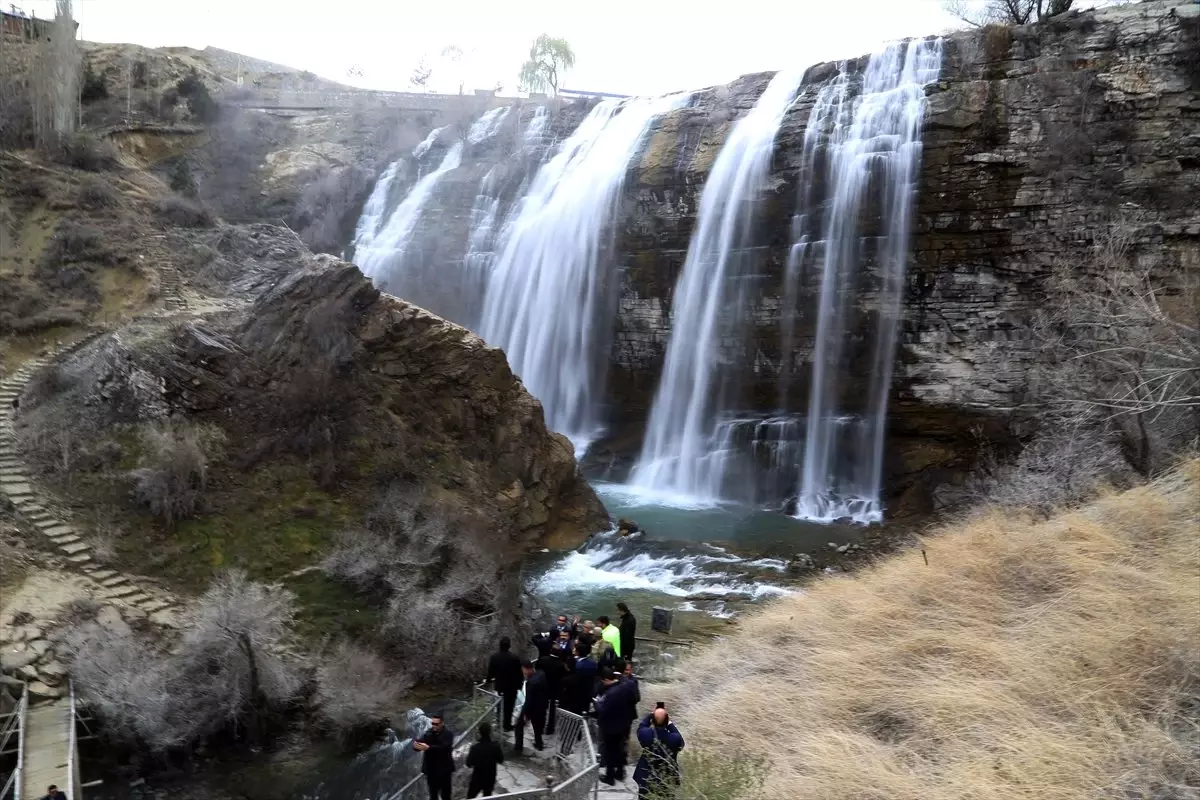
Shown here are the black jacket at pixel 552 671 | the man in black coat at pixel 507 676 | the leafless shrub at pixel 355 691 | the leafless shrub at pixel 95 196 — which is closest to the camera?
the black jacket at pixel 552 671

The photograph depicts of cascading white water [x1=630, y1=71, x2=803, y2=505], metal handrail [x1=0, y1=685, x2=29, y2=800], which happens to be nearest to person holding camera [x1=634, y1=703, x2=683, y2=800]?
metal handrail [x1=0, y1=685, x2=29, y2=800]

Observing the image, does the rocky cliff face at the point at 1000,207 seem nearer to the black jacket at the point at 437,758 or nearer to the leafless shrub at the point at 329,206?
the black jacket at the point at 437,758

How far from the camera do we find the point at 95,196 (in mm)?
23172

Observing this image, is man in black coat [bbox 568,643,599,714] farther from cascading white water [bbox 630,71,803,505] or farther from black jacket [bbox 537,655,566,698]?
cascading white water [bbox 630,71,803,505]

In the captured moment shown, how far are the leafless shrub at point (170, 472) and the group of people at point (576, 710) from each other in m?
8.68

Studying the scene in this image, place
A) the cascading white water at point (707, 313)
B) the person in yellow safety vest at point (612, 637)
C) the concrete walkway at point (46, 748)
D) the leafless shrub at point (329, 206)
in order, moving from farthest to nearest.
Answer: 1. the leafless shrub at point (329, 206)
2. the cascading white water at point (707, 313)
3. the person in yellow safety vest at point (612, 637)
4. the concrete walkway at point (46, 748)

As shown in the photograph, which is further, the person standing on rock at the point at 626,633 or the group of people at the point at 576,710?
the person standing on rock at the point at 626,633

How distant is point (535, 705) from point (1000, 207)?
20.6 meters

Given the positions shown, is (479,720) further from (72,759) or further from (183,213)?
(183,213)

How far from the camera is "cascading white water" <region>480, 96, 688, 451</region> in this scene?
29438mm

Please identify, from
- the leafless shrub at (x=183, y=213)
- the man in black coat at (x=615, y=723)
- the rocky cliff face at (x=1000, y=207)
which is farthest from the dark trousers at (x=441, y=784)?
the leafless shrub at (x=183, y=213)

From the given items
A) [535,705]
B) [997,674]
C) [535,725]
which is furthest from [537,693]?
[997,674]

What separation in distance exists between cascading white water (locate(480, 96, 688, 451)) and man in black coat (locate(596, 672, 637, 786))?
69.7 ft

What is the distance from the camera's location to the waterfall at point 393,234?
33125 mm
